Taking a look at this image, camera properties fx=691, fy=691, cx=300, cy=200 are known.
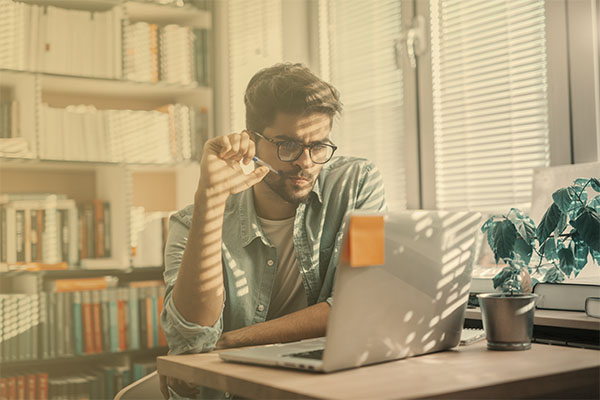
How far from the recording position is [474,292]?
1.97 metres

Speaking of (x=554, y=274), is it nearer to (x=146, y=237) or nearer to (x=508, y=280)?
(x=508, y=280)

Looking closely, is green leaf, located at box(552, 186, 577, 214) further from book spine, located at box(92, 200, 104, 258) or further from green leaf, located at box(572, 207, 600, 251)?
book spine, located at box(92, 200, 104, 258)

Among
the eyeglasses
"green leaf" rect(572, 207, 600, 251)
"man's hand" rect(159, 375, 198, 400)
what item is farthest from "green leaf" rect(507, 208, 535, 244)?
"man's hand" rect(159, 375, 198, 400)

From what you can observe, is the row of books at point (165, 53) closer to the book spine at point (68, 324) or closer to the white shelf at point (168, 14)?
the white shelf at point (168, 14)

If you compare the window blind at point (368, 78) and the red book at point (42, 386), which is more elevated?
the window blind at point (368, 78)

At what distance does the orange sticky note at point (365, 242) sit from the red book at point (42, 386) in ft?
6.96

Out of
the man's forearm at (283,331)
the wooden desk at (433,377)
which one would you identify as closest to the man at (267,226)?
the man's forearm at (283,331)

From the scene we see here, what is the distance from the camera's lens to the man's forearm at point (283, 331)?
151 centimetres

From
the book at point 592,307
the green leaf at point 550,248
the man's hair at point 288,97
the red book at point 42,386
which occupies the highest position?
the man's hair at point 288,97

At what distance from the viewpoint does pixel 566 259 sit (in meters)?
1.51

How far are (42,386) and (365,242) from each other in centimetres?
215

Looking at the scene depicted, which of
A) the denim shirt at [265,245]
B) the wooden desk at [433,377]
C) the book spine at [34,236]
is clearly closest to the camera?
the wooden desk at [433,377]

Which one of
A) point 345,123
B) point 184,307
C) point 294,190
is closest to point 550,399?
point 184,307

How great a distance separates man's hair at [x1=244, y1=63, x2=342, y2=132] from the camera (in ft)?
6.29
